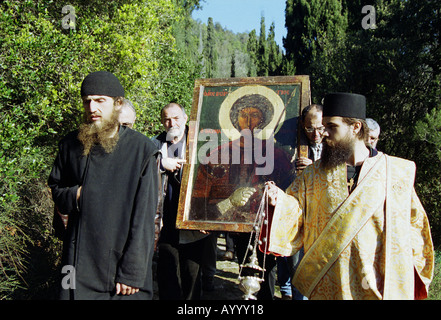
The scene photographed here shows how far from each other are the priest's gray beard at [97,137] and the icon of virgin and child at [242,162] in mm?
1060

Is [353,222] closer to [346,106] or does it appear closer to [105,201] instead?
[346,106]

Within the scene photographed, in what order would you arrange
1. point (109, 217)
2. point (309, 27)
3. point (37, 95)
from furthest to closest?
point (309, 27)
point (37, 95)
point (109, 217)

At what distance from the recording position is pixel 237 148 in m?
3.36

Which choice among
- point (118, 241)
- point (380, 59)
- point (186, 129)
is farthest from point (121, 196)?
point (380, 59)

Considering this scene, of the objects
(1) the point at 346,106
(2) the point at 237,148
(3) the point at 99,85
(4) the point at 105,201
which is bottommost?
(4) the point at 105,201

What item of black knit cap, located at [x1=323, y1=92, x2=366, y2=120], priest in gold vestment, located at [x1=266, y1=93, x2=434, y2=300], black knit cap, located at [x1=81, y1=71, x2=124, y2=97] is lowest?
priest in gold vestment, located at [x1=266, y1=93, x2=434, y2=300]

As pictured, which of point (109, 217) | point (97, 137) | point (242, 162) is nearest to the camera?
point (109, 217)

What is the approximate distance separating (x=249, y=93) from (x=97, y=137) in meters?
1.59

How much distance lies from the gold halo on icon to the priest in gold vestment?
2.55 ft

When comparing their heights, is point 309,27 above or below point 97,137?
above

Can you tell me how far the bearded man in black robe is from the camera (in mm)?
2227

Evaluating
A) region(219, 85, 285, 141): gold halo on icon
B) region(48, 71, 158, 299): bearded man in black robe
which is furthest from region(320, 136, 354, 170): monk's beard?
region(48, 71, 158, 299): bearded man in black robe

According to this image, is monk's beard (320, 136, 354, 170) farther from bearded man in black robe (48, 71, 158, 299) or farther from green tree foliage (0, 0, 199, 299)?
green tree foliage (0, 0, 199, 299)

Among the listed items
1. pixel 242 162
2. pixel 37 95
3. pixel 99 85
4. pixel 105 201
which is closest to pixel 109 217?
pixel 105 201
